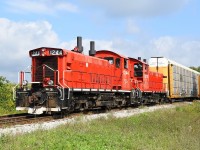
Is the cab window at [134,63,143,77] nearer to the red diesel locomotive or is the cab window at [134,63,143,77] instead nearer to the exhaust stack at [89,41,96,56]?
the red diesel locomotive

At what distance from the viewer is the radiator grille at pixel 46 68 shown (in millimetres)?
17422

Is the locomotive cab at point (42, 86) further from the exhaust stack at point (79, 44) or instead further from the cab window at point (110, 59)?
the cab window at point (110, 59)

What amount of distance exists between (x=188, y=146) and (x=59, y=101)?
700 centimetres

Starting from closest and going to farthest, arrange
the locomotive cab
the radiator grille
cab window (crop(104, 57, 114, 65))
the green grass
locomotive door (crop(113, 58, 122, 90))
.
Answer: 1. the green grass
2. the locomotive cab
3. the radiator grille
4. cab window (crop(104, 57, 114, 65))
5. locomotive door (crop(113, 58, 122, 90))

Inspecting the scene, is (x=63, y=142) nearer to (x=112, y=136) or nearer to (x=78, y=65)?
(x=112, y=136)

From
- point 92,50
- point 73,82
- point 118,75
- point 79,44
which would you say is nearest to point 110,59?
point 118,75

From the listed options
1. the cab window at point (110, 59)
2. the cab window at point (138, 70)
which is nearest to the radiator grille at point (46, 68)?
the cab window at point (110, 59)

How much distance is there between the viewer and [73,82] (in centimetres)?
1748

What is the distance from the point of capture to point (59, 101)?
15742 mm

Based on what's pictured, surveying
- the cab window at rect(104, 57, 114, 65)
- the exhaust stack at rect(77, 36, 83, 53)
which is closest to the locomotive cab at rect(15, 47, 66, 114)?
the exhaust stack at rect(77, 36, 83, 53)

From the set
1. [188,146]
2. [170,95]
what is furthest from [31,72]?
[170,95]

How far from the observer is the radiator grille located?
17.4 meters

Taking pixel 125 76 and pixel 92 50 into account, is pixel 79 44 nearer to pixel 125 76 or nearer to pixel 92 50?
pixel 92 50

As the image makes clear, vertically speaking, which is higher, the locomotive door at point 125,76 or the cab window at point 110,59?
the cab window at point 110,59
